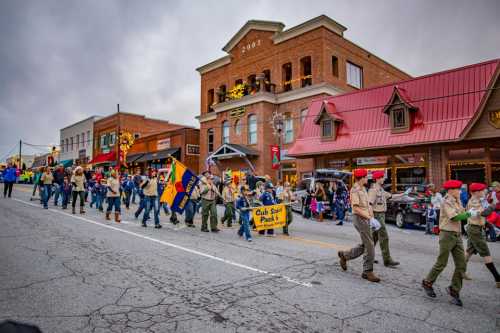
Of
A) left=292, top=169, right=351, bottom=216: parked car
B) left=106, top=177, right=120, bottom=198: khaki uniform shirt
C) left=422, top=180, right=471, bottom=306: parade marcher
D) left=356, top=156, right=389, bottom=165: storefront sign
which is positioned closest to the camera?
left=422, top=180, right=471, bottom=306: parade marcher

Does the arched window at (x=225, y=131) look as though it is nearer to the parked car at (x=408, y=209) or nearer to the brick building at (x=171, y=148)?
the brick building at (x=171, y=148)

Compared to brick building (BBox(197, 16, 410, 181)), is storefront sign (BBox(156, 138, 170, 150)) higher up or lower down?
lower down

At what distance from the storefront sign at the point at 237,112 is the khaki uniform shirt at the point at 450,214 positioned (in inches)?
951

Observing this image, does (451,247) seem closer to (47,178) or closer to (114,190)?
(114,190)

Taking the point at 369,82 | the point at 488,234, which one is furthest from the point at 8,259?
the point at 369,82

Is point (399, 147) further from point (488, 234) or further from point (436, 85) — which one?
point (488, 234)

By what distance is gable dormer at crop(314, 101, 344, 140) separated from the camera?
20.4 metres

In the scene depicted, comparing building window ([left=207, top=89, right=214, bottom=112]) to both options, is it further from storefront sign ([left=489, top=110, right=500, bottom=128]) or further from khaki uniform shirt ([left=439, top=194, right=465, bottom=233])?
khaki uniform shirt ([left=439, top=194, right=465, bottom=233])

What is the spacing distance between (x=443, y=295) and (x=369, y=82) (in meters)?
27.8

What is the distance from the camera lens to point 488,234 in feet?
36.8

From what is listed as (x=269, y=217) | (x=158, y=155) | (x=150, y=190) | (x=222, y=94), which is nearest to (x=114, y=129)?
(x=158, y=155)

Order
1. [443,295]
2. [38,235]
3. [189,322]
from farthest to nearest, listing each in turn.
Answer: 1. [38,235]
2. [443,295]
3. [189,322]

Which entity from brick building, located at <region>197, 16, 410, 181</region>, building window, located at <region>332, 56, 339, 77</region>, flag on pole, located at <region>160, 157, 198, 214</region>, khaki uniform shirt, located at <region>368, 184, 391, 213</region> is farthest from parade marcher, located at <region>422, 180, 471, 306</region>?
building window, located at <region>332, 56, 339, 77</region>

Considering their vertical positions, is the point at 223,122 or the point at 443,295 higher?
the point at 223,122
